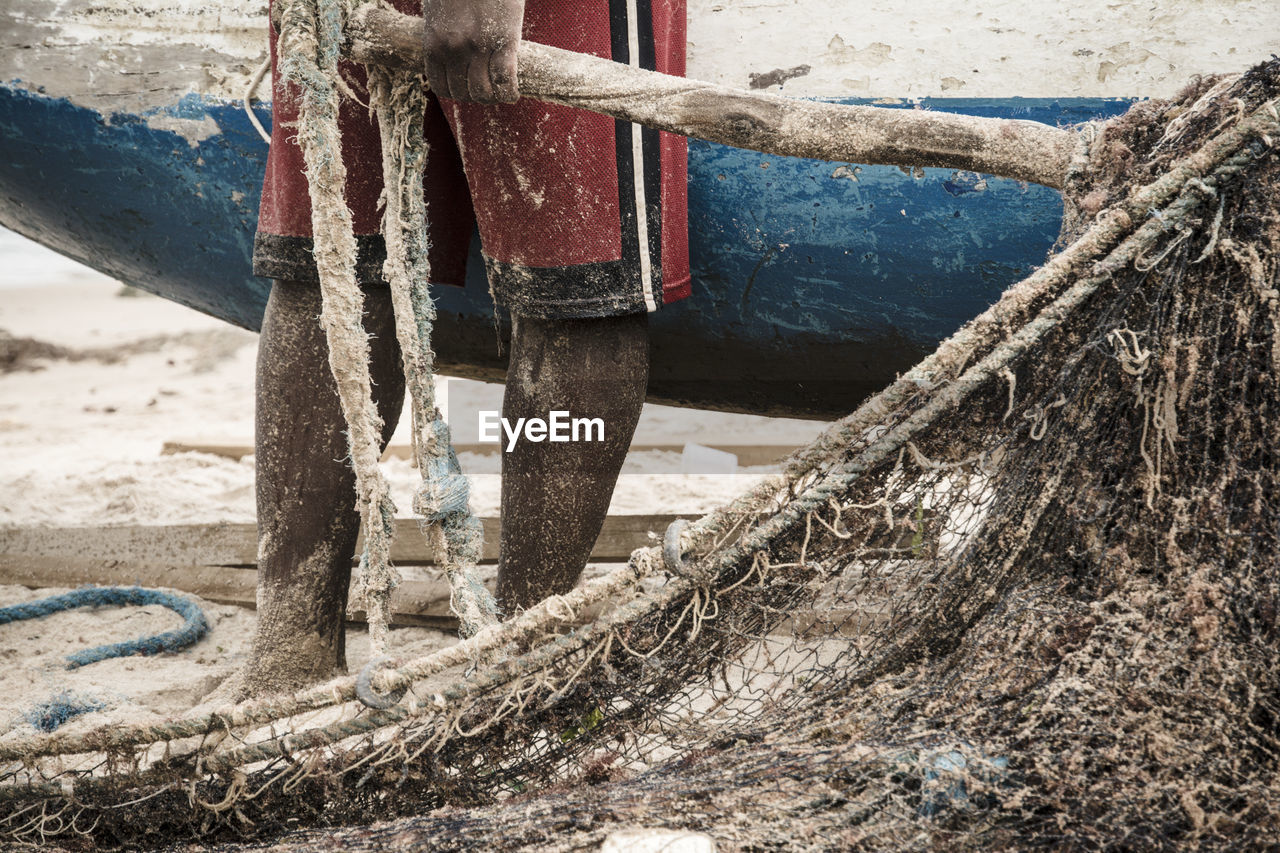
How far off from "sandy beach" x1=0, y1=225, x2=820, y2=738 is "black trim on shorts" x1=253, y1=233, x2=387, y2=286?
0.83 meters

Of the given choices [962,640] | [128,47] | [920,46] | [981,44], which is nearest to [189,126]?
[128,47]

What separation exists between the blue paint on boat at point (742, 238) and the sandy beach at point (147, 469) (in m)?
0.33

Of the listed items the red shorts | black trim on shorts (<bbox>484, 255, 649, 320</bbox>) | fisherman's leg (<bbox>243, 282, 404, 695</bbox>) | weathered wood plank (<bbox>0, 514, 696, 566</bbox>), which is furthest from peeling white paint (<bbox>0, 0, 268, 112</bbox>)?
black trim on shorts (<bbox>484, 255, 649, 320</bbox>)

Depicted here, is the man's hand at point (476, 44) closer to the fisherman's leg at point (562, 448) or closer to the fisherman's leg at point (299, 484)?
the fisherman's leg at point (562, 448)

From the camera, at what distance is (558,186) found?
175 cm

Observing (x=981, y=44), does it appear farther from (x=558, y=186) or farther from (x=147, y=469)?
(x=147, y=469)

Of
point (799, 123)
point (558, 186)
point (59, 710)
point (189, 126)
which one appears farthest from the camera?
point (189, 126)

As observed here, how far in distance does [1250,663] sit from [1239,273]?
17.2 inches

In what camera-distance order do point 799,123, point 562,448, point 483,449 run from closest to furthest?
point 799,123 → point 562,448 → point 483,449

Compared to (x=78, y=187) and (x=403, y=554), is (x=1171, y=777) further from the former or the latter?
(x=78, y=187)

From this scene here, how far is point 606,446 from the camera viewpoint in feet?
6.23

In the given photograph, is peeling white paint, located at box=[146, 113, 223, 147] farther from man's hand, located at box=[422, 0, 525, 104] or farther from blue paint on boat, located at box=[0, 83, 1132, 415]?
man's hand, located at box=[422, 0, 525, 104]

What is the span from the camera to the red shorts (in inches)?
68.1

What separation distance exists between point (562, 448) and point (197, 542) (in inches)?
60.9
